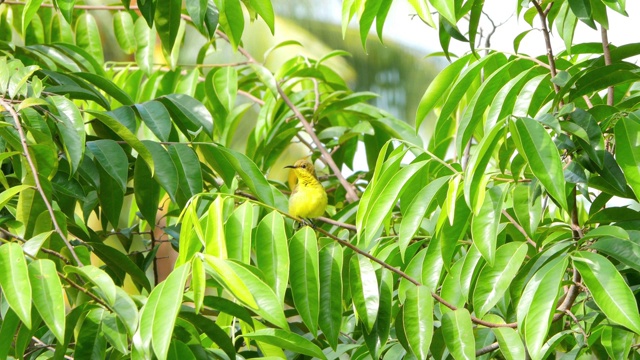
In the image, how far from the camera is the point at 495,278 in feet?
7.20

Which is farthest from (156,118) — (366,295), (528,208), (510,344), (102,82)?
(510,344)

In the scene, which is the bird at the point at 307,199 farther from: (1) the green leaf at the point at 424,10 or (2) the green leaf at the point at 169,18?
(1) the green leaf at the point at 424,10

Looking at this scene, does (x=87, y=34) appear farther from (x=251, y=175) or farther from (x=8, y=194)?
(x=8, y=194)

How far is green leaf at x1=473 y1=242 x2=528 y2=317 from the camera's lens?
2.18m

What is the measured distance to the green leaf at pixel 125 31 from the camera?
153 inches

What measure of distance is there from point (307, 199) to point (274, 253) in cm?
190

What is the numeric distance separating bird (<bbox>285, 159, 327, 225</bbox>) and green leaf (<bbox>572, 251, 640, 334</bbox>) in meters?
1.91

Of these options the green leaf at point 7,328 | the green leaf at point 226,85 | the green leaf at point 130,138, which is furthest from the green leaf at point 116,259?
the green leaf at point 226,85

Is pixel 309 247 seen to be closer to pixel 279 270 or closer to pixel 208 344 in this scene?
pixel 279 270

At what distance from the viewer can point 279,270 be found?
2.02m

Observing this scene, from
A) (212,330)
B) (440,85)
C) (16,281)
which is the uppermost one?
(440,85)

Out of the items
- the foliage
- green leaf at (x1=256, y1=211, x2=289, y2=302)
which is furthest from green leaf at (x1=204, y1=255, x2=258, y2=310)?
green leaf at (x1=256, y1=211, x2=289, y2=302)

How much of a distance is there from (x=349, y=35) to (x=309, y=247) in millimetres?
9500

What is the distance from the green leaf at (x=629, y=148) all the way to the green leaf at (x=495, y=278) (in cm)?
33
